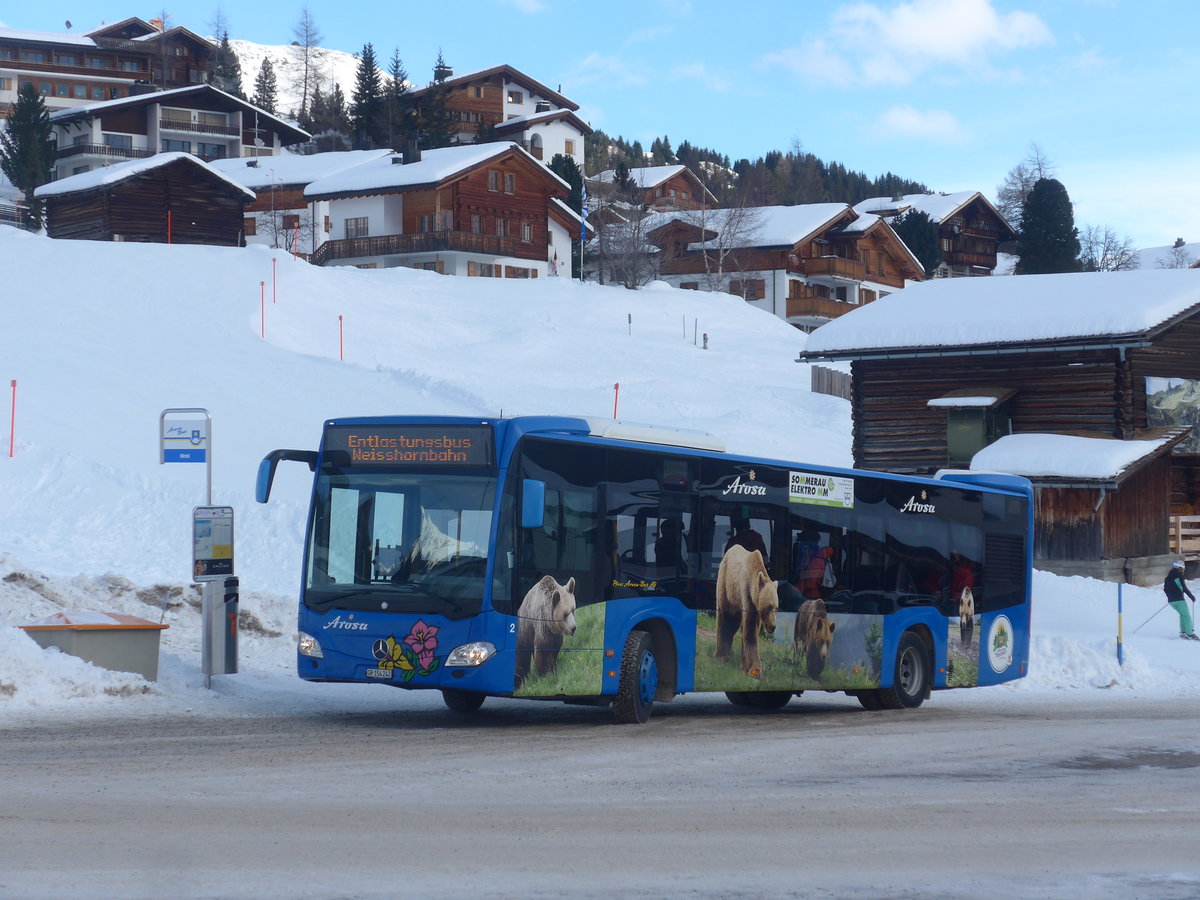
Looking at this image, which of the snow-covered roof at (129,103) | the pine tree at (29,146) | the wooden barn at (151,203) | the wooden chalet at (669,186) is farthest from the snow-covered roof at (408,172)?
the wooden chalet at (669,186)

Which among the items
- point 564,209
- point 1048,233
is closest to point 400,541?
point 564,209

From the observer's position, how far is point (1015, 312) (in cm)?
3588

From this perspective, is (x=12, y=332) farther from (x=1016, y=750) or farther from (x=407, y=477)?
(x=1016, y=750)

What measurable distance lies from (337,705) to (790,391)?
34.9 meters

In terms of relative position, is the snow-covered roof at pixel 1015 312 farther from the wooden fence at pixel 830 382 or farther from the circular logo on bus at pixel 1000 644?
the circular logo on bus at pixel 1000 644

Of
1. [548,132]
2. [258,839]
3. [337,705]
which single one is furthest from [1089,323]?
[548,132]

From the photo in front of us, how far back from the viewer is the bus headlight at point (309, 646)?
13.4m

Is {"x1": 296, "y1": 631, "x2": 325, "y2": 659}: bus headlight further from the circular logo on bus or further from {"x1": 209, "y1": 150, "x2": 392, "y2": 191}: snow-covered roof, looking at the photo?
{"x1": 209, "y1": 150, "x2": 392, "y2": 191}: snow-covered roof

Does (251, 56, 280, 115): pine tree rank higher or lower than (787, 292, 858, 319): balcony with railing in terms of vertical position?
higher

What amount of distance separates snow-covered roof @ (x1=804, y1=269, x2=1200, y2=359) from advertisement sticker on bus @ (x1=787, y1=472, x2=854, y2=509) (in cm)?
1883

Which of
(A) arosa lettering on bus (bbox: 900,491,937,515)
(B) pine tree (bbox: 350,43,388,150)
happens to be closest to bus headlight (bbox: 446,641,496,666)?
(A) arosa lettering on bus (bbox: 900,491,937,515)

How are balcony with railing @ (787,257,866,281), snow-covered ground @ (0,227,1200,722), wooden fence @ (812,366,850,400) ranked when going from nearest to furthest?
1. snow-covered ground @ (0,227,1200,722)
2. wooden fence @ (812,366,850,400)
3. balcony with railing @ (787,257,866,281)

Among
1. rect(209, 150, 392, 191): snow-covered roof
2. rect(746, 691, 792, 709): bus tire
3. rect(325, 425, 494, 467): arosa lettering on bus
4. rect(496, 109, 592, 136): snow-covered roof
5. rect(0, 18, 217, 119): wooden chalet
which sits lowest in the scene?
rect(746, 691, 792, 709): bus tire

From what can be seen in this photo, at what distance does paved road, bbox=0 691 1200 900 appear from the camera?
7453mm
